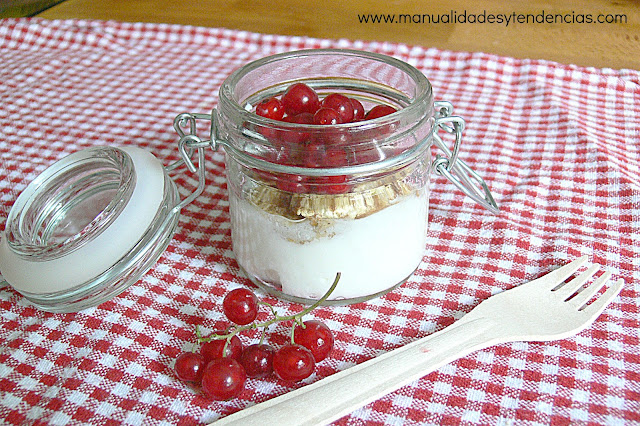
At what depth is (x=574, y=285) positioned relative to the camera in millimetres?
700

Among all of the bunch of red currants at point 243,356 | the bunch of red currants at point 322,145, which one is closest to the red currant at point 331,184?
the bunch of red currants at point 322,145

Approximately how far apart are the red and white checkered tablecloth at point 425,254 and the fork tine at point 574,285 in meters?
0.04

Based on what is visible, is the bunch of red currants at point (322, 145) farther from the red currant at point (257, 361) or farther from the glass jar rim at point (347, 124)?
the red currant at point (257, 361)

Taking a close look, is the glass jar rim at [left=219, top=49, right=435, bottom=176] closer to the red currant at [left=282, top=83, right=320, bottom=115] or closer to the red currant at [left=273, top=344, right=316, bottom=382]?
the red currant at [left=282, top=83, right=320, bottom=115]

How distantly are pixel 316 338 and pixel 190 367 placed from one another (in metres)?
0.12

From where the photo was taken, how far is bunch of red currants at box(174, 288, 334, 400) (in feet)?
1.88

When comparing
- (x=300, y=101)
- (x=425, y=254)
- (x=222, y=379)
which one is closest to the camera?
(x=222, y=379)

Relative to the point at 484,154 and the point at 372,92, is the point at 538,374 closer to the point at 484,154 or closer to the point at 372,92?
the point at 372,92

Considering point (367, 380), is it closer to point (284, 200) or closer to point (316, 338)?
point (316, 338)

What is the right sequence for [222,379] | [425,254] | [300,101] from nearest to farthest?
[222,379] → [300,101] → [425,254]

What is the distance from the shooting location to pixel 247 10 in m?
1.76

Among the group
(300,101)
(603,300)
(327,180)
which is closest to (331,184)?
(327,180)

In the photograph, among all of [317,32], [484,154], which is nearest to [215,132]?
[484,154]

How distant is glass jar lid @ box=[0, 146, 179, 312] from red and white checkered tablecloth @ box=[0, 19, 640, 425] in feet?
0.18
